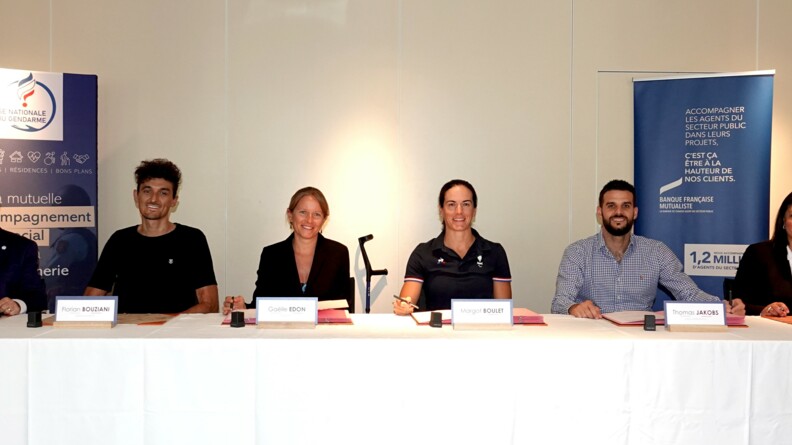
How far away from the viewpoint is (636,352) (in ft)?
7.10

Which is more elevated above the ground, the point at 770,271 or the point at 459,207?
the point at 459,207

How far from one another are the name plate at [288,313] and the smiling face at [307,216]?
1000mm

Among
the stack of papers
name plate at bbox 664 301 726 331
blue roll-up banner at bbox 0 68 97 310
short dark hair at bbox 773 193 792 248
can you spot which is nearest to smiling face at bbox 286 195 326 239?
the stack of papers

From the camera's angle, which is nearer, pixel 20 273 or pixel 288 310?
pixel 288 310

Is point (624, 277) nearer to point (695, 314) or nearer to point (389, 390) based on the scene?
point (695, 314)

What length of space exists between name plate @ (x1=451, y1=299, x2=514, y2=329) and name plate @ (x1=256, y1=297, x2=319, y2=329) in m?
0.50

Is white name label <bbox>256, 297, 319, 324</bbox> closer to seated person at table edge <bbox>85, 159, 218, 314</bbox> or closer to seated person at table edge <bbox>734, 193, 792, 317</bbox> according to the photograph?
seated person at table edge <bbox>85, 159, 218, 314</bbox>

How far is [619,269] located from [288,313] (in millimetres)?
1723

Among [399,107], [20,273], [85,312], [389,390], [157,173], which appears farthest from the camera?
[399,107]

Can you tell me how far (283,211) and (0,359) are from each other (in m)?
2.48

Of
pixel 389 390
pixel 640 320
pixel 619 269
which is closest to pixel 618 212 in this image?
pixel 619 269

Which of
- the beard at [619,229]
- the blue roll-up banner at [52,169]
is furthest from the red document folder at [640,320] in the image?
the blue roll-up banner at [52,169]

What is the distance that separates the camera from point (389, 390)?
2.13 metres

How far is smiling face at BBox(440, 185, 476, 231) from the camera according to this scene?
3.38 m
